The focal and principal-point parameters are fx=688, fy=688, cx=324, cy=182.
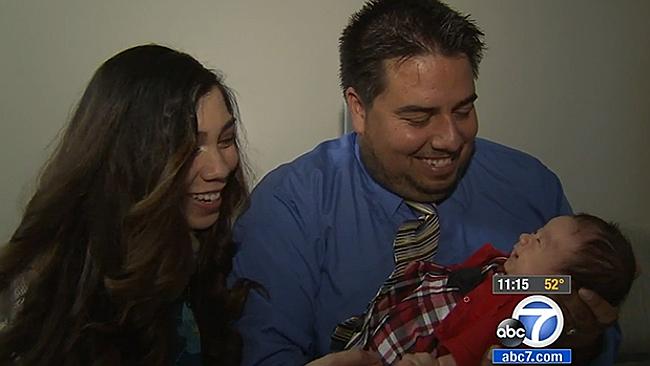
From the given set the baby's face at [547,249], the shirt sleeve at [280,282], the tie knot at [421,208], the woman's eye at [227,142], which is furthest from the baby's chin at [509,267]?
the woman's eye at [227,142]

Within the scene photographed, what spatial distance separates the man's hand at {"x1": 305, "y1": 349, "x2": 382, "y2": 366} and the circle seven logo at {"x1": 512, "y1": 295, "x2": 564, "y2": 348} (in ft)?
0.55

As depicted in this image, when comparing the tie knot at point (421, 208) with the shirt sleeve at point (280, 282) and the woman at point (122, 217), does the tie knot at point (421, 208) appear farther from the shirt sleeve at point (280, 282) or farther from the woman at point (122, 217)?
the woman at point (122, 217)

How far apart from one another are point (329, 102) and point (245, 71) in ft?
0.41

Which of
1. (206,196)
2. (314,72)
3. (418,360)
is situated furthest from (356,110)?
(418,360)

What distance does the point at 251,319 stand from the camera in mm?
861

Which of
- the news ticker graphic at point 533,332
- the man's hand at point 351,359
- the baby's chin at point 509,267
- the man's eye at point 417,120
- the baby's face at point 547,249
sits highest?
the man's eye at point 417,120

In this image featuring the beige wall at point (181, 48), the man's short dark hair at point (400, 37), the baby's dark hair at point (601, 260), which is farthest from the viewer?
the beige wall at point (181, 48)

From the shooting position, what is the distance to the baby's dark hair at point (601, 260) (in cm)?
72

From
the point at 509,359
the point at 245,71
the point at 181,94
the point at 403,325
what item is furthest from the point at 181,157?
the point at 509,359

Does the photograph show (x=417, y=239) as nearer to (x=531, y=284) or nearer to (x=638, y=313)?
(x=531, y=284)

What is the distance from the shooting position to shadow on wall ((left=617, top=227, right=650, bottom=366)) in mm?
804

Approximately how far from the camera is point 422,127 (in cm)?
Result: 80

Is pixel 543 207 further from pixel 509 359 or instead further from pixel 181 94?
pixel 181 94

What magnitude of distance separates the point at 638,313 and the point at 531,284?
0.18 metres
